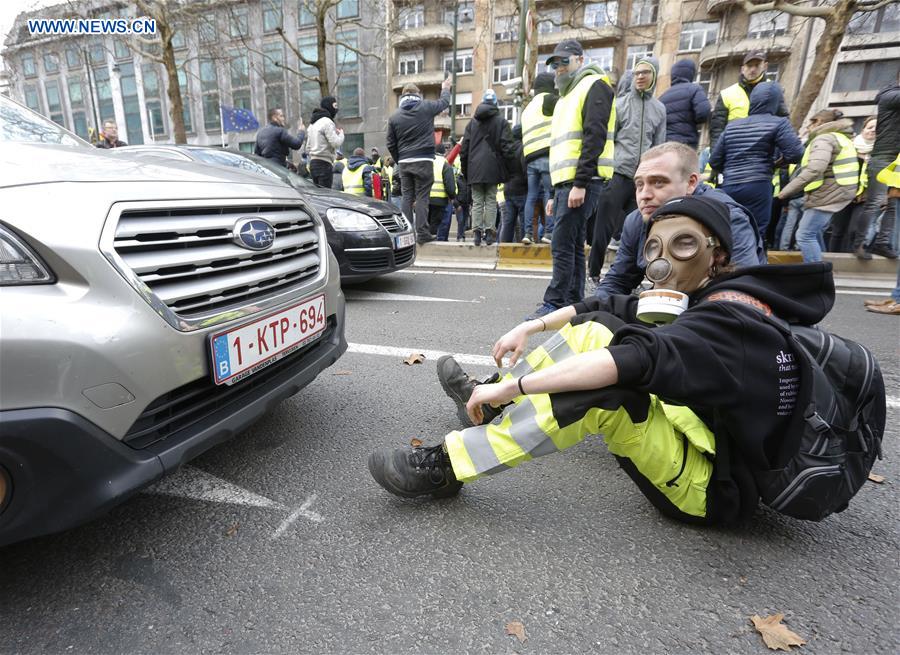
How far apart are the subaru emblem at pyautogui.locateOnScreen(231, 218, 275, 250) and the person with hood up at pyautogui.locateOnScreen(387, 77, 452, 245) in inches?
201

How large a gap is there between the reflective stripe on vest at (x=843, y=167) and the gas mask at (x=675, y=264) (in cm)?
500

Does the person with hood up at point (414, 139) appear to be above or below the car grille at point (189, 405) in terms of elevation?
above

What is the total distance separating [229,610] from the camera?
→ 1.33 m

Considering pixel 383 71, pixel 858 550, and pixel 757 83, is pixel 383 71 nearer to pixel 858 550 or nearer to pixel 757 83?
pixel 757 83

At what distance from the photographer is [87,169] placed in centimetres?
152

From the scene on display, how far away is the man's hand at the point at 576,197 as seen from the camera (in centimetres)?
388

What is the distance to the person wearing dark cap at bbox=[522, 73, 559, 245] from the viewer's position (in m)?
5.37

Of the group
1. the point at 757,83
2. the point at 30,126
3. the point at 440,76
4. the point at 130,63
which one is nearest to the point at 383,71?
the point at 440,76

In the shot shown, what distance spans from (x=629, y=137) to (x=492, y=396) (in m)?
3.61

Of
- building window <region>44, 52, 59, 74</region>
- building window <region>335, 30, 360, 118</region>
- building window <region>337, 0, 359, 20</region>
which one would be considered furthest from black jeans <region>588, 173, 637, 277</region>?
building window <region>44, 52, 59, 74</region>

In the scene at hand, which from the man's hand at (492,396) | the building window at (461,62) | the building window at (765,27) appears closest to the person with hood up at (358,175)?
the man's hand at (492,396)

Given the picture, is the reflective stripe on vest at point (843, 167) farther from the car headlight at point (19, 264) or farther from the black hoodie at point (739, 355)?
the car headlight at point (19, 264)

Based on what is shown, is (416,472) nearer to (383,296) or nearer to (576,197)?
(576,197)

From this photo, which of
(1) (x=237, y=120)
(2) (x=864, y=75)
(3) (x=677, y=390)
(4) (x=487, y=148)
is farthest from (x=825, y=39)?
(2) (x=864, y=75)
